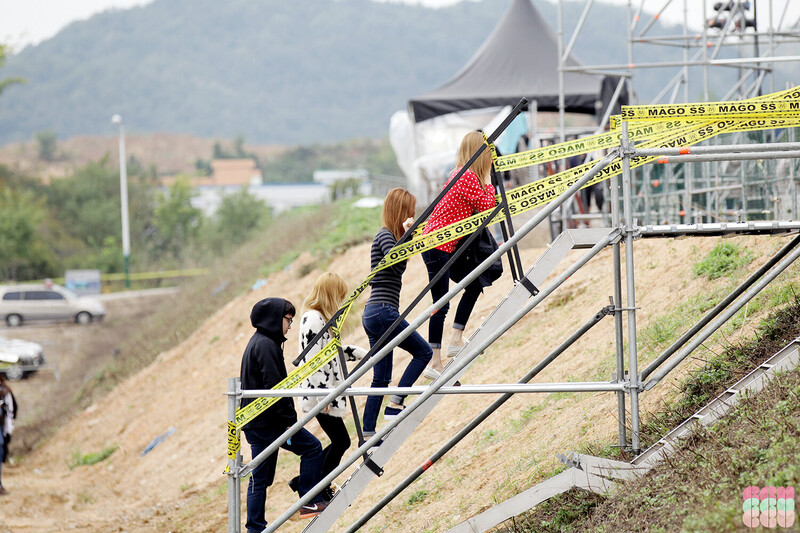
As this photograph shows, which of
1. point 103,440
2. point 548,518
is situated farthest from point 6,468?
point 548,518

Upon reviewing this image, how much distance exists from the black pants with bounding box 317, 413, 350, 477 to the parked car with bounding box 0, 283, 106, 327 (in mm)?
32142

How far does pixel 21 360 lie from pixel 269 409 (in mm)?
24074

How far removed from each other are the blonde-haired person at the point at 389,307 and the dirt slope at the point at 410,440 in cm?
101

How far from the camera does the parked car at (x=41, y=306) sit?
3556 cm

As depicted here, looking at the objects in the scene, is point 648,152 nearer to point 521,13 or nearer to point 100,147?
point 521,13

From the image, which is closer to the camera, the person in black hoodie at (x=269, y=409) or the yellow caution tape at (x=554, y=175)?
the yellow caution tape at (x=554, y=175)

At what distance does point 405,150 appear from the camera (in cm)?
2308

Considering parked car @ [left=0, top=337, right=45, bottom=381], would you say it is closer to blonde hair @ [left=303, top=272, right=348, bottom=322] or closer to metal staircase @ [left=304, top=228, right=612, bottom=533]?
blonde hair @ [left=303, top=272, right=348, bottom=322]

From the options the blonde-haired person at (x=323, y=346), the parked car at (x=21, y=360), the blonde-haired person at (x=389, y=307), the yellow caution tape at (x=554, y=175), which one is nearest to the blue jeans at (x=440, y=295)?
the blonde-haired person at (x=389, y=307)

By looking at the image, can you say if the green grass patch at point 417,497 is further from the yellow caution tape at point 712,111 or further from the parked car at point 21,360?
the parked car at point 21,360

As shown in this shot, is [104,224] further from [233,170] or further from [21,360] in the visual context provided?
[233,170]

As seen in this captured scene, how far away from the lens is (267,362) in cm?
588

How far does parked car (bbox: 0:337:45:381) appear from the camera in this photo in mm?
26812

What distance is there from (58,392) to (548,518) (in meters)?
21.0
